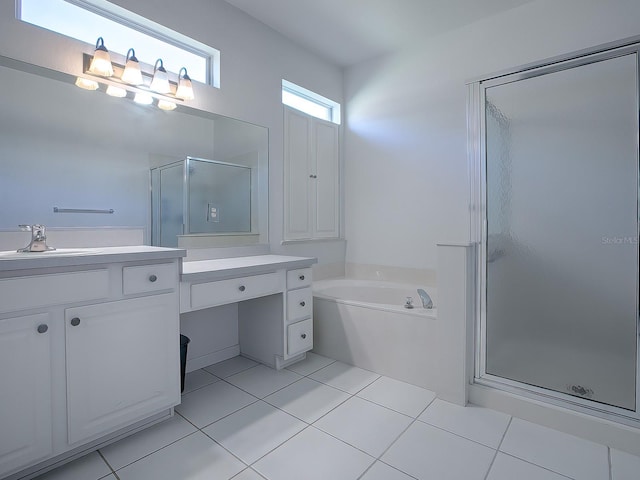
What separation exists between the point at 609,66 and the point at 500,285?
4.08 feet

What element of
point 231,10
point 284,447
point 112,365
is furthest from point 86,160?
point 284,447

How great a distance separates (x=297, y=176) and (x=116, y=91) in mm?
1468

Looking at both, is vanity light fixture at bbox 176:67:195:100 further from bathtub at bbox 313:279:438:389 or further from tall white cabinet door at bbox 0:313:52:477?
bathtub at bbox 313:279:438:389

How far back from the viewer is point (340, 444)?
5.11ft

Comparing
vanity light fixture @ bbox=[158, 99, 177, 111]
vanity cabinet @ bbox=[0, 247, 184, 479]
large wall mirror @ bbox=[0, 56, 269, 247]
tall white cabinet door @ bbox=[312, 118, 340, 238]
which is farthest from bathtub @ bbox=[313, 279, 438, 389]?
vanity light fixture @ bbox=[158, 99, 177, 111]

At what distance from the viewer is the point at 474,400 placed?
191 centimetres

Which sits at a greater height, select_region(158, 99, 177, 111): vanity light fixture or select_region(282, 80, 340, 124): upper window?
select_region(282, 80, 340, 124): upper window

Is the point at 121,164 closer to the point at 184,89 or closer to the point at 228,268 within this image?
the point at 184,89

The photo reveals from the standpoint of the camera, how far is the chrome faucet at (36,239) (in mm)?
1552

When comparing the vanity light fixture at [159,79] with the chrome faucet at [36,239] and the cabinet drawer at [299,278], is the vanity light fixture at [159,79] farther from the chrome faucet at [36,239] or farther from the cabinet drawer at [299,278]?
the cabinet drawer at [299,278]

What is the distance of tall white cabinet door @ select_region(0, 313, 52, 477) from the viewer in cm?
121

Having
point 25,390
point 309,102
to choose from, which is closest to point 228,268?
point 25,390

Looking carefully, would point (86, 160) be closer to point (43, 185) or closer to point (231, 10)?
point (43, 185)

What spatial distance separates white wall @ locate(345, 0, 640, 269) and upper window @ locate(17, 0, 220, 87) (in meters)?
1.52
